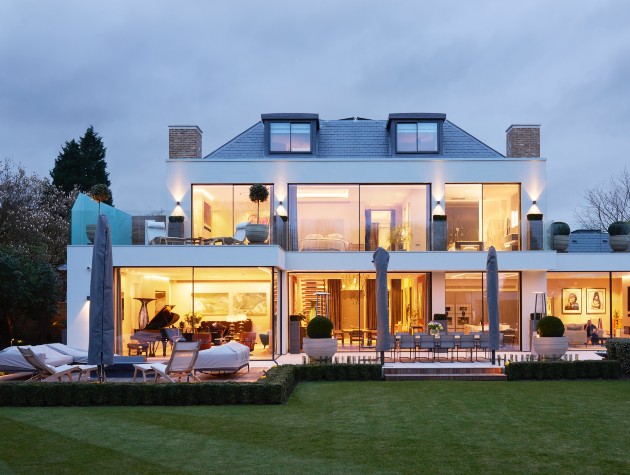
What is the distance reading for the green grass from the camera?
7051mm

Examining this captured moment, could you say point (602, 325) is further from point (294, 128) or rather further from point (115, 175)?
point (115, 175)

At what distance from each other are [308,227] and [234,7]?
7.81 m

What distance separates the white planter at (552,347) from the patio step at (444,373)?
1.88 metres

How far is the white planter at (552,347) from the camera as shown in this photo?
655 inches

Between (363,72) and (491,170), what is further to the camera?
(363,72)

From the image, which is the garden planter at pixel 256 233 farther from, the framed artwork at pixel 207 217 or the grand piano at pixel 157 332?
the grand piano at pixel 157 332

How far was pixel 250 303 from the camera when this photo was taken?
19.5 metres

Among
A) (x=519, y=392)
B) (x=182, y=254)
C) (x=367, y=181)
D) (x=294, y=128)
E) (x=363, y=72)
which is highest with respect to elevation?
(x=363, y=72)

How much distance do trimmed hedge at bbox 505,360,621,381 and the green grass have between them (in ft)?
7.77

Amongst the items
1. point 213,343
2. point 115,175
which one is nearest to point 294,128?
point 213,343

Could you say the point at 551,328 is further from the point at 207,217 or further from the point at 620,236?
the point at 207,217

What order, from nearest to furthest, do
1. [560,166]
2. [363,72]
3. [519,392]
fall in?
[519,392] < [363,72] < [560,166]

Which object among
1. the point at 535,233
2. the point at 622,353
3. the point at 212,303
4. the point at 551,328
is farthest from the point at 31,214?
the point at 622,353

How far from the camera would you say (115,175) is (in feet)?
146
